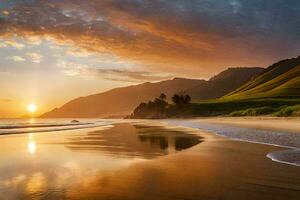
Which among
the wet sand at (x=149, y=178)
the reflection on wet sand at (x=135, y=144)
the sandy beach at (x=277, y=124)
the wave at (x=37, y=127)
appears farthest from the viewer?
the wave at (x=37, y=127)

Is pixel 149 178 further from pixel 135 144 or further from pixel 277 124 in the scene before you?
pixel 277 124

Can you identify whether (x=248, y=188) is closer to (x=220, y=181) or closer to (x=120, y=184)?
(x=220, y=181)

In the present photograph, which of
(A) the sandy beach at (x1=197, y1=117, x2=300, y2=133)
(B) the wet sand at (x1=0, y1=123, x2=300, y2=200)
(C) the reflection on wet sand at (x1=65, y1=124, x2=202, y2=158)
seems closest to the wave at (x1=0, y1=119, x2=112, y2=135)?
(C) the reflection on wet sand at (x1=65, y1=124, x2=202, y2=158)

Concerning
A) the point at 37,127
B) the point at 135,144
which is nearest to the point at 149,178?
the point at 135,144

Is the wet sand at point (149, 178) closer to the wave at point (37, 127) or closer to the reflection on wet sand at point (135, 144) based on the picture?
the reflection on wet sand at point (135, 144)

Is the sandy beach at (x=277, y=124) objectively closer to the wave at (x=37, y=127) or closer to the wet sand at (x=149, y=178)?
the wet sand at (x=149, y=178)

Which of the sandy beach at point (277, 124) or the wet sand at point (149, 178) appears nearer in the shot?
the wet sand at point (149, 178)

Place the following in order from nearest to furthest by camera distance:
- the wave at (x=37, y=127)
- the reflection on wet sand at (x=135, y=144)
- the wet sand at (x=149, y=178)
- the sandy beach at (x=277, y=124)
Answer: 1. the wet sand at (x=149, y=178)
2. the reflection on wet sand at (x=135, y=144)
3. the sandy beach at (x=277, y=124)
4. the wave at (x=37, y=127)

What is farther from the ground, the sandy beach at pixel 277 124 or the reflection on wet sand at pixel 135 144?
the sandy beach at pixel 277 124

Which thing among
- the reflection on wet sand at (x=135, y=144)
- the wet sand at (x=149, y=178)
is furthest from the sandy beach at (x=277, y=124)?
the wet sand at (x=149, y=178)

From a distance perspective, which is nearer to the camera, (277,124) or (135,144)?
(135,144)

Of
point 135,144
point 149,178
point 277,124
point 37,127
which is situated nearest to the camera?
point 149,178

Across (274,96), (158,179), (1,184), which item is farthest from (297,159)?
(274,96)

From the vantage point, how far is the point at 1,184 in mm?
12703
